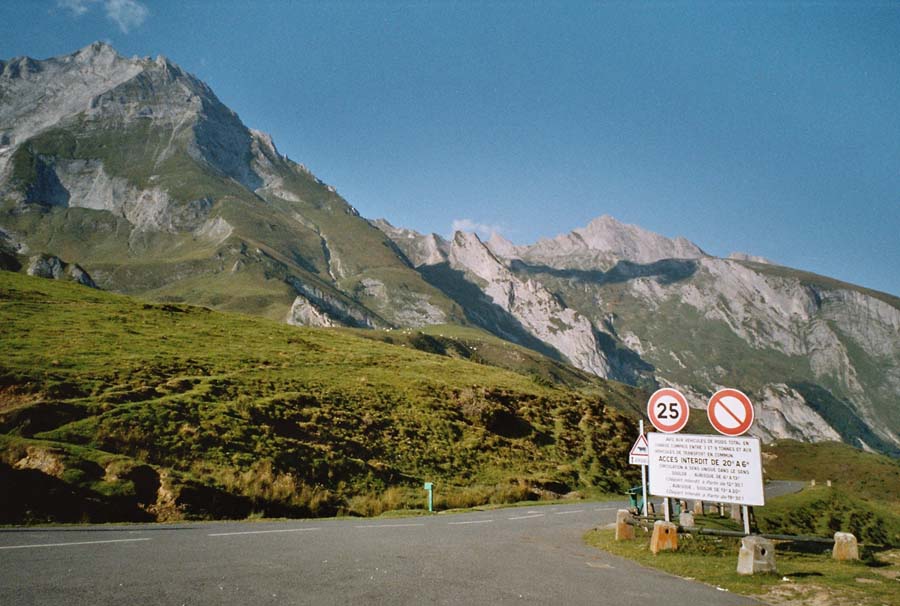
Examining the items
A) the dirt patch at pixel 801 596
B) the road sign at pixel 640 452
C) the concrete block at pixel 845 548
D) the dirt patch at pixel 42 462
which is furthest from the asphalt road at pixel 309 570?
the concrete block at pixel 845 548

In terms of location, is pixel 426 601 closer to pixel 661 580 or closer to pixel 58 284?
pixel 661 580

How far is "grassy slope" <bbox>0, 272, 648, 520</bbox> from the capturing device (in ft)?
60.1

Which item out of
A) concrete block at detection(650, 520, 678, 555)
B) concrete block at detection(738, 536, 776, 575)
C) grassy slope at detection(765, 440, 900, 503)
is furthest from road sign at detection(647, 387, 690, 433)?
grassy slope at detection(765, 440, 900, 503)

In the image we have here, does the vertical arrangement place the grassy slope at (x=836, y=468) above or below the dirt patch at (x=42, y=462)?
below

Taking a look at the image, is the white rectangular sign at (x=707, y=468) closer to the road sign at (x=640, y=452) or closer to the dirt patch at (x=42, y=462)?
the road sign at (x=640, y=452)

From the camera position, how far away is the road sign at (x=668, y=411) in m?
14.7

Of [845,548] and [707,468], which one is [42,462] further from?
[845,548]

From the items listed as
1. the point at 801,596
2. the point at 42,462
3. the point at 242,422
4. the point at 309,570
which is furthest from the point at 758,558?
the point at 242,422

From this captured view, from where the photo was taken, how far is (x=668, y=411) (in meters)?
15.1

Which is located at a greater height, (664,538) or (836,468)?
(664,538)

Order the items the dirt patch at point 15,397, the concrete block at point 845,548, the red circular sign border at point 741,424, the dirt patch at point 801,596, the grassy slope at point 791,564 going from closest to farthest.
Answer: the dirt patch at point 801,596 → the grassy slope at point 791,564 → the red circular sign border at point 741,424 → the concrete block at point 845,548 → the dirt patch at point 15,397

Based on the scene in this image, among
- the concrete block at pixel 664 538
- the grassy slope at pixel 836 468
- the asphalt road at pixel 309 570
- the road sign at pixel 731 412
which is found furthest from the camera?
the grassy slope at pixel 836 468

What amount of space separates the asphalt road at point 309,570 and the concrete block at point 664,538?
1302 millimetres

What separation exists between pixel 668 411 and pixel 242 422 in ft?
71.2
